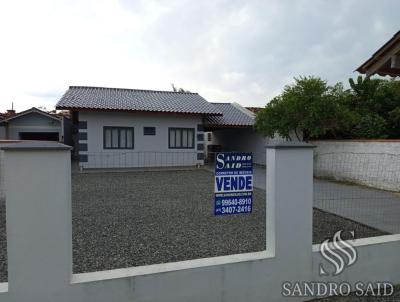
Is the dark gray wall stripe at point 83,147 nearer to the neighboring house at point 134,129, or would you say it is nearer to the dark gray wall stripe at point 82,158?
the neighboring house at point 134,129

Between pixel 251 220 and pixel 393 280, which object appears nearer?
pixel 393 280

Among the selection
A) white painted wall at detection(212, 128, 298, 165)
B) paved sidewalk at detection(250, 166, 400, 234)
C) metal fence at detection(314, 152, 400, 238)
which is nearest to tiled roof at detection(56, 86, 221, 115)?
white painted wall at detection(212, 128, 298, 165)

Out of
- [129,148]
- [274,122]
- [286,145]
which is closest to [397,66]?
[286,145]

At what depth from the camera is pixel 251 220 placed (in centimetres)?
596

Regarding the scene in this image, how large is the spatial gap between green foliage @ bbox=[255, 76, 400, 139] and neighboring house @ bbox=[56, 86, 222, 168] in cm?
400

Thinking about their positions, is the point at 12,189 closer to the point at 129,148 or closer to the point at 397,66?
the point at 397,66

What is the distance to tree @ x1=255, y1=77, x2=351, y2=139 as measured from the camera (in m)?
11.8

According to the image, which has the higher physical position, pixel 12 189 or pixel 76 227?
pixel 12 189

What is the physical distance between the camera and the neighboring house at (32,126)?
753 inches

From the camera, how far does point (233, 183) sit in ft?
11.3

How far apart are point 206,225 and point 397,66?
3887mm

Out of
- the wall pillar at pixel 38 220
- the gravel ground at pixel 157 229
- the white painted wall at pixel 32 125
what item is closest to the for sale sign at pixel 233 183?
the gravel ground at pixel 157 229

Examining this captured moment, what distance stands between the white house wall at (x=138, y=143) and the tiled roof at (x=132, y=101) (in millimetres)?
423

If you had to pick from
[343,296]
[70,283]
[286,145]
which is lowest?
[343,296]
